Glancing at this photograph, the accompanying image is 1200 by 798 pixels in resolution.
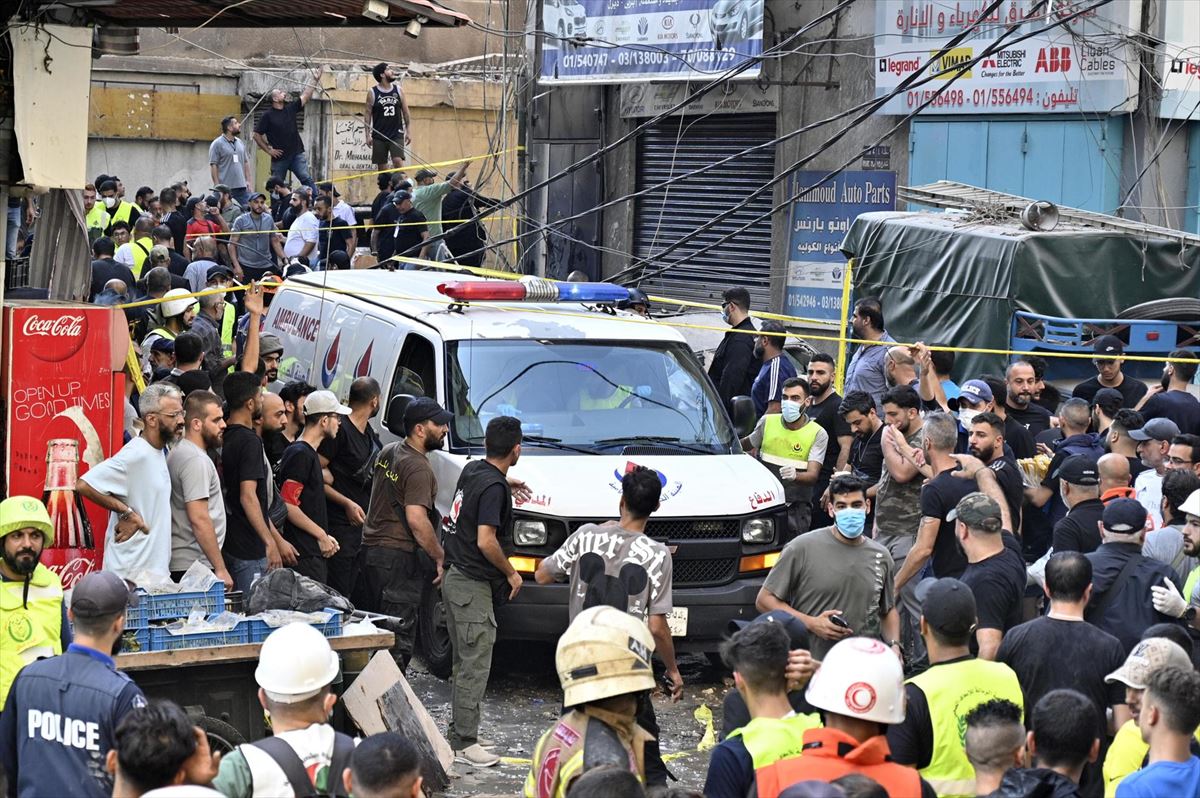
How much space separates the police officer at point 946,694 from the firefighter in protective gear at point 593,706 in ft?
3.27

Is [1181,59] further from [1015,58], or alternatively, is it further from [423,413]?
[423,413]

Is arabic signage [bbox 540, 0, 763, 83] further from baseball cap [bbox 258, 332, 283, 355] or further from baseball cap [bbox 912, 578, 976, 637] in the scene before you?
baseball cap [bbox 912, 578, 976, 637]

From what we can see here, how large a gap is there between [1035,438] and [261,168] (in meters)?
17.3

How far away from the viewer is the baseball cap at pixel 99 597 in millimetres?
5312

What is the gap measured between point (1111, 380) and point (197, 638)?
677 cm

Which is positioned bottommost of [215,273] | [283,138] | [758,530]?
[758,530]

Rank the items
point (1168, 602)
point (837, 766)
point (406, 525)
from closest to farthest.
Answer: point (837, 766) → point (1168, 602) → point (406, 525)

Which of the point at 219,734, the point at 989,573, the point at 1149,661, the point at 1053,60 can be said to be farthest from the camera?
the point at 1053,60

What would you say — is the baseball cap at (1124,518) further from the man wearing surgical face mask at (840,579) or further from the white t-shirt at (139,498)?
the white t-shirt at (139,498)

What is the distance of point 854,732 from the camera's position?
4.42 meters

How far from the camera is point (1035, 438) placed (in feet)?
33.3

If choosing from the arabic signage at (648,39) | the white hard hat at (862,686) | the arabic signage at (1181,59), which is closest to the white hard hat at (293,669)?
the white hard hat at (862,686)

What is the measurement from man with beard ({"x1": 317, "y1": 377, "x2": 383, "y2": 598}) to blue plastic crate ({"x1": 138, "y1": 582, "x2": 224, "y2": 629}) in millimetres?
2155

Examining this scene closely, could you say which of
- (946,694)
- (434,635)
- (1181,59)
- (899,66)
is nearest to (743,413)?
(434,635)
